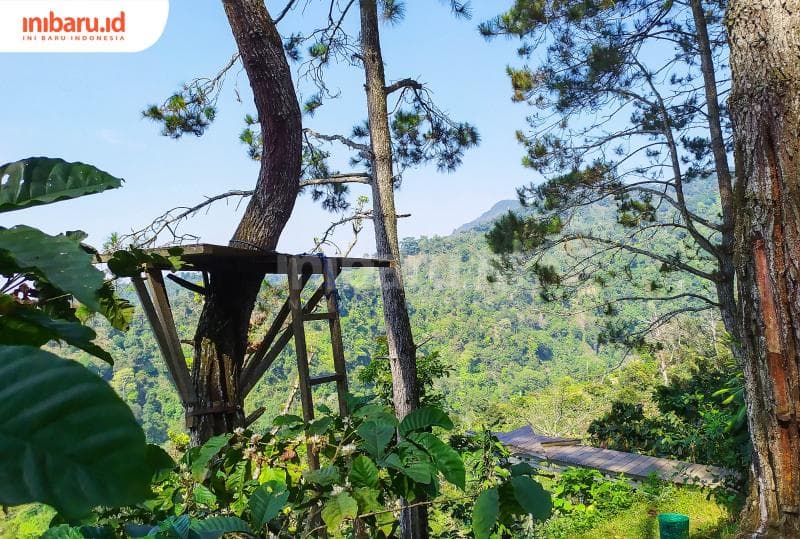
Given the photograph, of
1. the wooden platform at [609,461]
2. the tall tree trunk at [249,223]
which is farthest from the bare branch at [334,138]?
the wooden platform at [609,461]

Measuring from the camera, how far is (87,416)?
9.2 inches

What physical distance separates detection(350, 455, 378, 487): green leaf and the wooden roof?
1.71 meters

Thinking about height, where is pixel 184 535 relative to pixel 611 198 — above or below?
below

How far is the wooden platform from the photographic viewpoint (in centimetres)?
520

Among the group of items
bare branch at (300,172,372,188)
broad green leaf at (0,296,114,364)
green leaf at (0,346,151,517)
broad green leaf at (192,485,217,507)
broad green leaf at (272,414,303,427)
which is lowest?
broad green leaf at (192,485,217,507)

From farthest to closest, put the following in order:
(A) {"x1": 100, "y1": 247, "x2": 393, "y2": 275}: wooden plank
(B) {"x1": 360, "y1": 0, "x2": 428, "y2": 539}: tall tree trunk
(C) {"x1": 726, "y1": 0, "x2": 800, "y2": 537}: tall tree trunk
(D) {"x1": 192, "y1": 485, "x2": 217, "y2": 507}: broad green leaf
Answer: (B) {"x1": 360, "y1": 0, "x2": 428, "y2": 539}: tall tree trunk, (A) {"x1": 100, "y1": 247, "x2": 393, "y2": 275}: wooden plank, (C) {"x1": 726, "y1": 0, "x2": 800, "y2": 537}: tall tree trunk, (D) {"x1": 192, "y1": 485, "x2": 217, "y2": 507}: broad green leaf

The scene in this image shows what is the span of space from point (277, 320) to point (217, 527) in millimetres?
2907

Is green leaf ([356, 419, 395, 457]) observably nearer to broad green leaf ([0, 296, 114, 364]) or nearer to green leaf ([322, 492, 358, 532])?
green leaf ([322, 492, 358, 532])

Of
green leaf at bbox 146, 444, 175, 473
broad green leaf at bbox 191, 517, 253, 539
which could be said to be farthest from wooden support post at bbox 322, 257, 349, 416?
→ green leaf at bbox 146, 444, 175, 473

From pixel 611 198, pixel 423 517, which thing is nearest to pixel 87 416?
pixel 423 517

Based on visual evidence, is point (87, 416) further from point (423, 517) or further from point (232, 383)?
point (423, 517)

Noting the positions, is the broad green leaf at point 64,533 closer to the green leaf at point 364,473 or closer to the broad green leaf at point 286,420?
the green leaf at point 364,473

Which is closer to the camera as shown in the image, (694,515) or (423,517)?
(423,517)

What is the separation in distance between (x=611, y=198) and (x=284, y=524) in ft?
20.8
